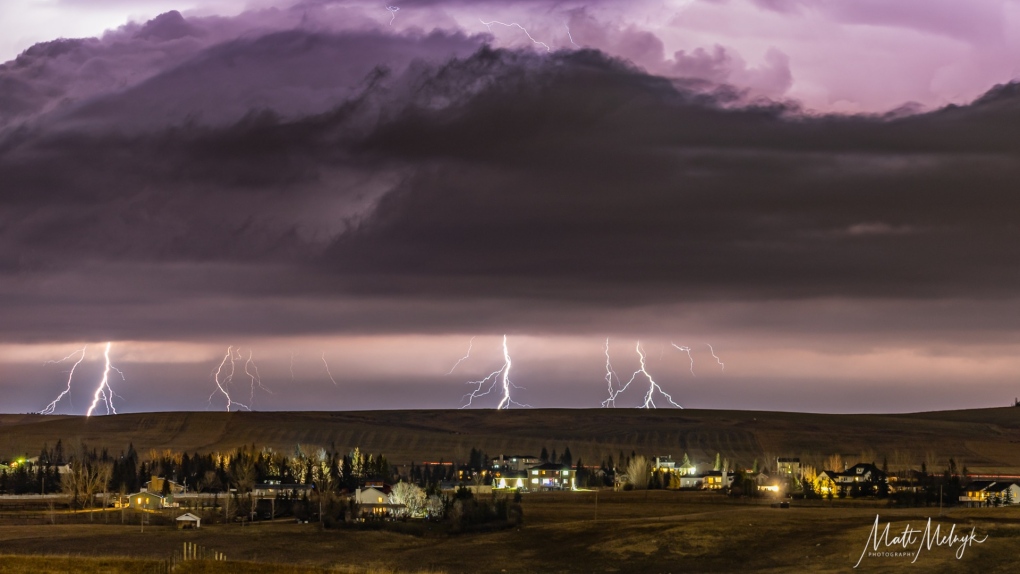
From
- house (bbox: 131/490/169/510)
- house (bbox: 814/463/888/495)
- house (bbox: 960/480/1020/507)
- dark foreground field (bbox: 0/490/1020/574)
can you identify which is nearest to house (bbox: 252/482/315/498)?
house (bbox: 131/490/169/510)

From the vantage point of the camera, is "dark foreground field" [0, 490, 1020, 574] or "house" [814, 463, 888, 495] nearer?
"dark foreground field" [0, 490, 1020, 574]

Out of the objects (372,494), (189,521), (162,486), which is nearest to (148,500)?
(162,486)

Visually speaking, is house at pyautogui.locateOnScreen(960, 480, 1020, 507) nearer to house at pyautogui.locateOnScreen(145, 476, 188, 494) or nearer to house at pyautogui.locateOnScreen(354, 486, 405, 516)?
house at pyautogui.locateOnScreen(354, 486, 405, 516)

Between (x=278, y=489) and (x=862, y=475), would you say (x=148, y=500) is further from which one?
(x=862, y=475)

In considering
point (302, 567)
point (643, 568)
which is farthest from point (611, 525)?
point (302, 567)

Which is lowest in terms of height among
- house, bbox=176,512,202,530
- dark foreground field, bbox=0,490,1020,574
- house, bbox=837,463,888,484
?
dark foreground field, bbox=0,490,1020,574

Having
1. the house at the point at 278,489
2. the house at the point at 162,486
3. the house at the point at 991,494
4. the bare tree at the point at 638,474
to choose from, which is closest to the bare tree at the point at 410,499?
the house at the point at 278,489
